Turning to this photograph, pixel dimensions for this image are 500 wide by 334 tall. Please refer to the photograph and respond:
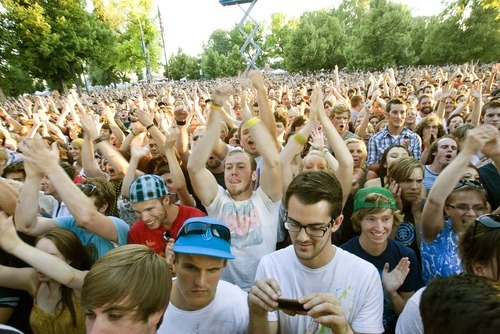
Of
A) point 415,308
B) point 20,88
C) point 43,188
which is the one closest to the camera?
point 415,308

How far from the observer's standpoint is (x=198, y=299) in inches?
68.7

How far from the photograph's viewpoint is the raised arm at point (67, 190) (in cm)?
234

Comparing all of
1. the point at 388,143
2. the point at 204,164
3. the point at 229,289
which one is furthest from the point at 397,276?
the point at 388,143

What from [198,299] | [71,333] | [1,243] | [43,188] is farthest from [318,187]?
[43,188]

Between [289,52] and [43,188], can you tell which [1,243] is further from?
[289,52]

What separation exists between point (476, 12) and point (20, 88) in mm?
46414

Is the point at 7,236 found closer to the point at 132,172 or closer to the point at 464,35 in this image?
the point at 132,172

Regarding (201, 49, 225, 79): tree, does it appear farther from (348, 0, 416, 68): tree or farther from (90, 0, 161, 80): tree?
(348, 0, 416, 68): tree

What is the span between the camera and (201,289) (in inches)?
68.1

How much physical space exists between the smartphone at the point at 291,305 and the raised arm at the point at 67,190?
1562 millimetres

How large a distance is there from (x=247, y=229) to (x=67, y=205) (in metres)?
1.31

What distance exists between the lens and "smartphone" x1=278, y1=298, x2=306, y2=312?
4.77 ft

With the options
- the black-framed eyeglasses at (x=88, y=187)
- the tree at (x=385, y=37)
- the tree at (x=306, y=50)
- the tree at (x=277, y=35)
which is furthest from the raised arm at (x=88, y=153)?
the tree at (x=277, y=35)

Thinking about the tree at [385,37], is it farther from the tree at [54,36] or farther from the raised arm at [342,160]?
the raised arm at [342,160]
